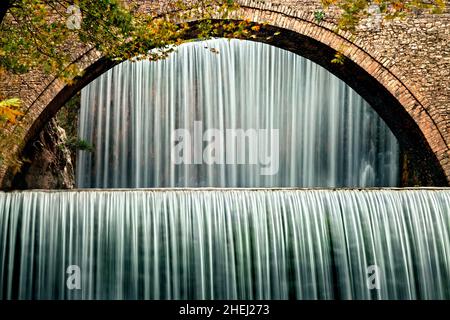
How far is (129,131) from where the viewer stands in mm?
12125

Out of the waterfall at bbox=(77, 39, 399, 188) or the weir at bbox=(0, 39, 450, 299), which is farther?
the waterfall at bbox=(77, 39, 399, 188)

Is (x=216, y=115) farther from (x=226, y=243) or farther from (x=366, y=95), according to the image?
(x=226, y=243)

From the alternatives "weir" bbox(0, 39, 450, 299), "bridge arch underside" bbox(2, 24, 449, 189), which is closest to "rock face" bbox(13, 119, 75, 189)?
"bridge arch underside" bbox(2, 24, 449, 189)

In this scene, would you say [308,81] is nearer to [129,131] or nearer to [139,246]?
[129,131]

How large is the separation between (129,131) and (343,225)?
6.54 m

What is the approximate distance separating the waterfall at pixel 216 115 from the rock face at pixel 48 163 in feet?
3.14

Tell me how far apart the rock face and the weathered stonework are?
90 centimetres

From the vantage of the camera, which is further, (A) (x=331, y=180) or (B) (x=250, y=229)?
(A) (x=331, y=180)

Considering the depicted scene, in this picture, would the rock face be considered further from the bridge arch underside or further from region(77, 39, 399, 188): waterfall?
region(77, 39, 399, 188): waterfall

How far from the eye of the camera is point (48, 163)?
33.2 feet

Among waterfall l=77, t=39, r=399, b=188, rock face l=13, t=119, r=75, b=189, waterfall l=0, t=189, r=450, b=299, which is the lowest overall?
waterfall l=0, t=189, r=450, b=299

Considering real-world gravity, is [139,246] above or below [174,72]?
below

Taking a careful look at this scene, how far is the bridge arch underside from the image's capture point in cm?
842
